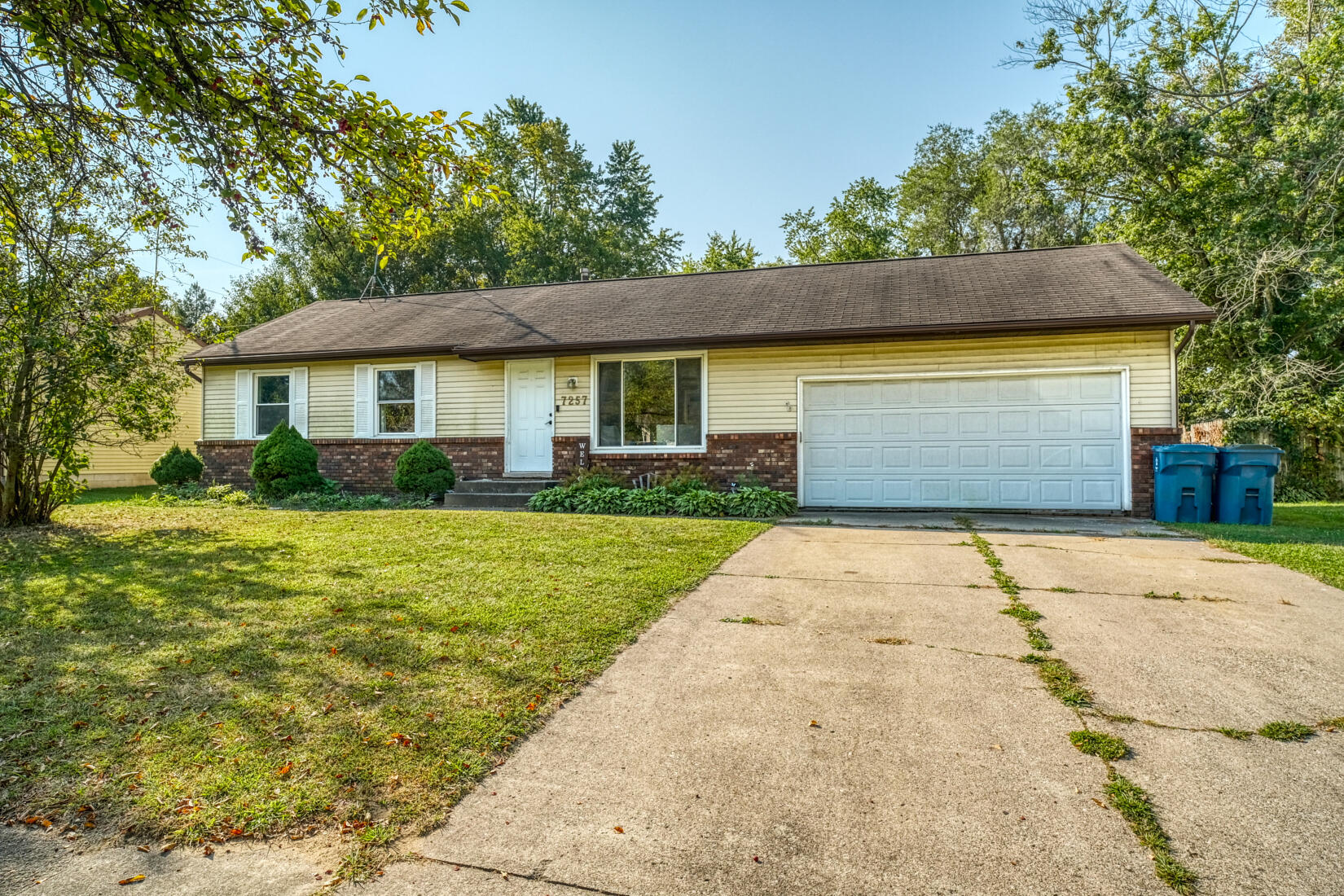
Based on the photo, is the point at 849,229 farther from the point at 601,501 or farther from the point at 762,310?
the point at 601,501

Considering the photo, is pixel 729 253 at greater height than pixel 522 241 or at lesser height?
lesser

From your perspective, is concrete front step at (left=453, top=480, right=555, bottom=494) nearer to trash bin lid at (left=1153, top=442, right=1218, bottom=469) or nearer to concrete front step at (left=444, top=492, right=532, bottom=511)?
concrete front step at (left=444, top=492, right=532, bottom=511)

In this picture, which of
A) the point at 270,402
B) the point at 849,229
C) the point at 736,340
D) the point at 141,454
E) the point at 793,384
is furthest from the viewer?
the point at 849,229

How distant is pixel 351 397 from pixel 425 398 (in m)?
1.58

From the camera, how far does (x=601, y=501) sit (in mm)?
10250

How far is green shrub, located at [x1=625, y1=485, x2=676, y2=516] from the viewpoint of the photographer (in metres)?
9.95

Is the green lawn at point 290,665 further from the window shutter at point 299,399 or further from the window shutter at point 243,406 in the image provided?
the window shutter at point 243,406

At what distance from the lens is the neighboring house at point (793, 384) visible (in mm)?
9836

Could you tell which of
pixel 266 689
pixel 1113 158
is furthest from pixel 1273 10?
pixel 266 689

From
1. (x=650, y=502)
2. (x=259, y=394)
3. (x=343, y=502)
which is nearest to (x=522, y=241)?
(x=259, y=394)

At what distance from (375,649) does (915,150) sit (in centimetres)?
3232

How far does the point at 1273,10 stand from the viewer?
16.7m

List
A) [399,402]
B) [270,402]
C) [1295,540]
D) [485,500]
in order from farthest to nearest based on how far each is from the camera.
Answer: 1. [270,402]
2. [399,402]
3. [485,500]
4. [1295,540]

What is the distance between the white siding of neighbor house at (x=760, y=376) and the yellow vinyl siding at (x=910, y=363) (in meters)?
0.01
